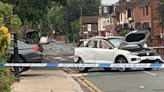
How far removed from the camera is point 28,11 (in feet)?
103

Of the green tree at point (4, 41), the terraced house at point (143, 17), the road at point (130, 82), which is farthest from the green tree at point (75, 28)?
the green tree at point (4, 41)

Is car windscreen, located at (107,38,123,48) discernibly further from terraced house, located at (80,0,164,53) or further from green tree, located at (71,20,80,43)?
green tree, located at (71,20,80,43)

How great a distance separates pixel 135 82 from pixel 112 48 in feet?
17.0

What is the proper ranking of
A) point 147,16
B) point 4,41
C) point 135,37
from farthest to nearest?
point 147,16
point 135,37
point 4,41

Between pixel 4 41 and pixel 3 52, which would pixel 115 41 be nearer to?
pixel 3 52

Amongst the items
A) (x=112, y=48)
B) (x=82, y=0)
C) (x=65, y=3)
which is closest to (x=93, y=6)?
(x=82, y=0)

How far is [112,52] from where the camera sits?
22.4m

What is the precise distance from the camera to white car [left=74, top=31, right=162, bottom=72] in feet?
71.8

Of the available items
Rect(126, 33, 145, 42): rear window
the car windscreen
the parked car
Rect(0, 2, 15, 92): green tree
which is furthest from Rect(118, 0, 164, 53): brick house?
Rect(0, 2, 15, 92): green tree

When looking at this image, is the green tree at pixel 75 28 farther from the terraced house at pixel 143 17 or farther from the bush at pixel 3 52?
the bush at pixel 3 52

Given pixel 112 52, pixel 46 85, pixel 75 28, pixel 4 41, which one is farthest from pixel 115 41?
pixel 75 28

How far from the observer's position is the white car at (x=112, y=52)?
71.8ft

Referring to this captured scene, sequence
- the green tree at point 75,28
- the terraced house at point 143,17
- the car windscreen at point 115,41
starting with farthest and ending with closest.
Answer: the green tree at point 75,28 → the terraced house at point 143,17 → the car windscreen at point 115,41

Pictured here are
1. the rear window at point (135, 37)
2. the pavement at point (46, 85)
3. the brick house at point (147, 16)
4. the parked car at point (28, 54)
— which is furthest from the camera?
the brick house at point (147, 16)
